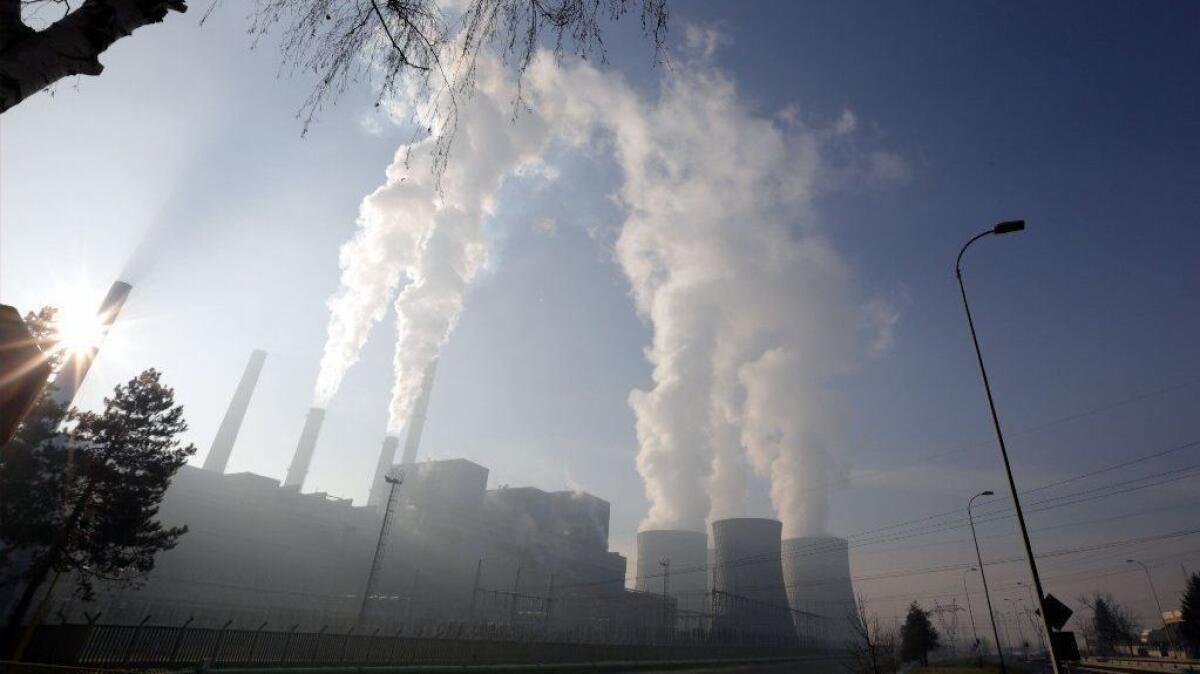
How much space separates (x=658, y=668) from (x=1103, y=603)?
96.3 m

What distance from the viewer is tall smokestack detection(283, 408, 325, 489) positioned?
3738 inches

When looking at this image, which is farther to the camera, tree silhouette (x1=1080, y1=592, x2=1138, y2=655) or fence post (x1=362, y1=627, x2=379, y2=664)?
tree silhouette (x1=1080, y1=592, x2=1138, y2=655)

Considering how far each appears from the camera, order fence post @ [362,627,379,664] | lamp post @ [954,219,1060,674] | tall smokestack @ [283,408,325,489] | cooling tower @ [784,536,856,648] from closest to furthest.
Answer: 1. lamp post @ [954,219,1060,674]
2. fence post @ [362,627,379,664]
3. cooling tower @ [784,536,856,648]
4. tall smokestack @ [283,408,325,489]

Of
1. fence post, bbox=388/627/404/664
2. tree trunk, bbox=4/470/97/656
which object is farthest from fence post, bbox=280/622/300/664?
tree trunk, bbox=4/470/97/656

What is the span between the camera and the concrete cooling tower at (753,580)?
68688mm

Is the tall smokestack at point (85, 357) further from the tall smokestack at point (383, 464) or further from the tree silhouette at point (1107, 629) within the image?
the tree silhouette at point (1107, 629)

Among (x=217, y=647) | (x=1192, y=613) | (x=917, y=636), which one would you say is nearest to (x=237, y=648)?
(x=217, y=647)

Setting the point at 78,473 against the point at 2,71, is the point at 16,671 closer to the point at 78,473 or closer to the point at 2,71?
the point at 2,71

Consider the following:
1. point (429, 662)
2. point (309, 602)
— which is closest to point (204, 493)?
point (309, 602)

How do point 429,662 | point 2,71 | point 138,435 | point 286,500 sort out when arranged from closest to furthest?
point 2,71 → point 138,435 → point 429,662 → point 286,500

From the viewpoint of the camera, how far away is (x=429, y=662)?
25547 mm

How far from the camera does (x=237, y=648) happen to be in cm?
1900

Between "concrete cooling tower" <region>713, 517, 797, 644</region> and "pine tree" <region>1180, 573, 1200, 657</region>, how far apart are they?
40832 mm

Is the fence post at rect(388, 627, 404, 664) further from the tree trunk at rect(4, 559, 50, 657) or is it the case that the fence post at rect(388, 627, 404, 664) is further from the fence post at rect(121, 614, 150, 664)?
Result: the tree trunk at rect(4, 559, 50, 657)
